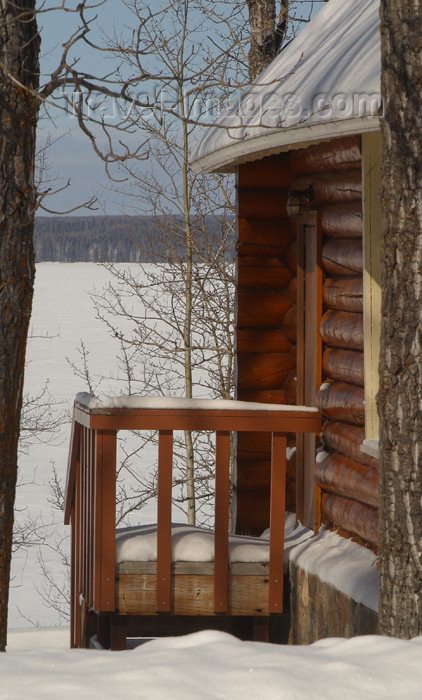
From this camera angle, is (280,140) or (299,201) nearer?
(280,140)

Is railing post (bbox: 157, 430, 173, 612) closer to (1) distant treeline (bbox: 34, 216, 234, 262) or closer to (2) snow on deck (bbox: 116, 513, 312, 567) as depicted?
(2) snow on deck (bbox: 116, 513, 312, 567)

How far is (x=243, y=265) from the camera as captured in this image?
6.74 meters

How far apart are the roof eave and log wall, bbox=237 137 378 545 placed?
0.41 meters

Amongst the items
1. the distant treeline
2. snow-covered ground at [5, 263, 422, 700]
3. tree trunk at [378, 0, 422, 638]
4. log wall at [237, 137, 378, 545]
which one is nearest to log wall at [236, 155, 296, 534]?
log wall at [237, 137, 378, 545]

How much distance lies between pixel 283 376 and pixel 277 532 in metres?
1.88

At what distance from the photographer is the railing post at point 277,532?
17.1ft

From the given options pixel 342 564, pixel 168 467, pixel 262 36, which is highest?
pixel 262 36

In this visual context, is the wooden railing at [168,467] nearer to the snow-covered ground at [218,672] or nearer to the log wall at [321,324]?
the log wall at [321,324]

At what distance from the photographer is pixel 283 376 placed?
6879 mm

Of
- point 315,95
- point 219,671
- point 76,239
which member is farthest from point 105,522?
point 76,239

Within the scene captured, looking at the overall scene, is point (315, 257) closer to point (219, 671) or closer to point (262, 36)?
point (219, 671)

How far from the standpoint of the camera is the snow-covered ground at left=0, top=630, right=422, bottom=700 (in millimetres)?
2004

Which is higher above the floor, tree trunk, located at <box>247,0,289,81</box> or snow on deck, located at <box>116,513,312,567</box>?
Result: tree trunk, located at <box>247,0,289,81</box>

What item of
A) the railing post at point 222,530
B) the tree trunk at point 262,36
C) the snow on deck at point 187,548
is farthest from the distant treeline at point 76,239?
the railing post at point 222,530
